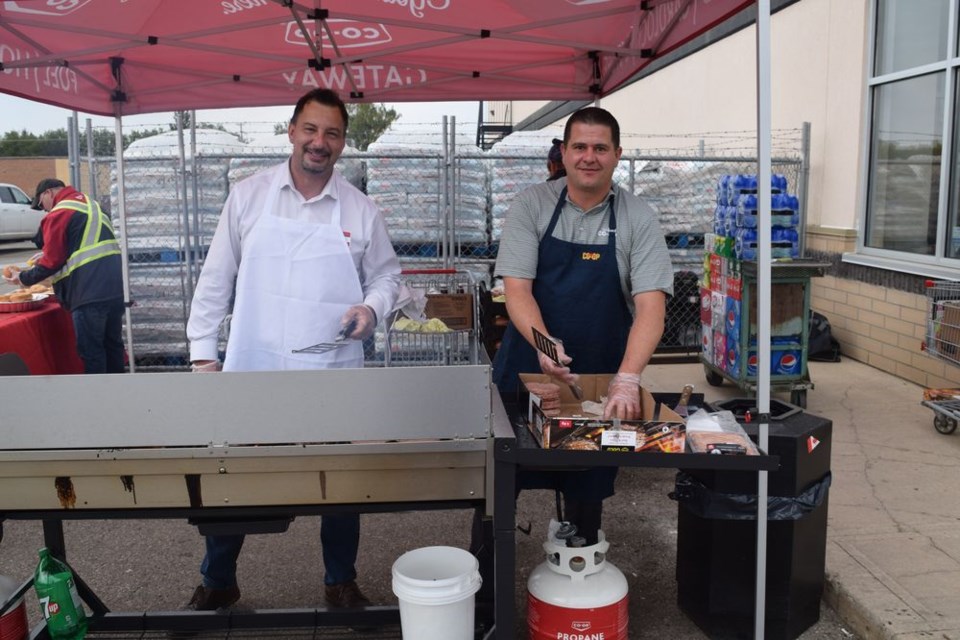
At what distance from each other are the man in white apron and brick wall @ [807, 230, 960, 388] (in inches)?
207

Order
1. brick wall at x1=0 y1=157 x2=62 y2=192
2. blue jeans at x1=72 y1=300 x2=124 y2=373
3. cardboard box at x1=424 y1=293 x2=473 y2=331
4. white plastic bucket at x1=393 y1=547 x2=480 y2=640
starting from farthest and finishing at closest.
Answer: brick wall at x1=0 y1=157 x2=62 y2=192 < blue jeans at x1=72 y1=300 x2=124 y2=373 < cardboard box at x1=424 y1=293 x2=473 y2=331 < white plastic bucket at x1=393 y1=547 x2=480 y2=640

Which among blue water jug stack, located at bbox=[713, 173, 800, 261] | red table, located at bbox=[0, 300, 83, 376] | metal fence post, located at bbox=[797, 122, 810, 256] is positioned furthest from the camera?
metal fence post, located at bbox=[797, 122, 810, 256]

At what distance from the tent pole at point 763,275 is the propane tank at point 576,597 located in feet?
1.92

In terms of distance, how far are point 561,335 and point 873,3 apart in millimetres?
6650

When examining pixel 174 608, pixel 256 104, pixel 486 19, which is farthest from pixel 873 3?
pixel 174 608

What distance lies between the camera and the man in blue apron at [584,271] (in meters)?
3.12

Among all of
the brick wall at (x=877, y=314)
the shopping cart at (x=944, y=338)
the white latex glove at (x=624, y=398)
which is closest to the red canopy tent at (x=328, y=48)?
the white latex glove at (x=624, y=398)

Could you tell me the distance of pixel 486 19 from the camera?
15.0 ft

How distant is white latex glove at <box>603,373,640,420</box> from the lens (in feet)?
8.88

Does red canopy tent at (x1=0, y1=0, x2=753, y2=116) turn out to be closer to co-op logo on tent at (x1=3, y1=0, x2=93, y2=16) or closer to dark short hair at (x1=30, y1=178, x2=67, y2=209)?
co-op logo on tent at (x1=3, y1=0, x2=93, y2=16)

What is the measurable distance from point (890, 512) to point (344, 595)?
119 inches

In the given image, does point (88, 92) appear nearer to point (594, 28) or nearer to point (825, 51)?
point (594, 28)

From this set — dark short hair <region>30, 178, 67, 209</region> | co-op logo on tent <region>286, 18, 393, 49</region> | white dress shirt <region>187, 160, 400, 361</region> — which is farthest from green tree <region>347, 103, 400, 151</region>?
white dress shirt <region>187, 160, 400, 361</region>

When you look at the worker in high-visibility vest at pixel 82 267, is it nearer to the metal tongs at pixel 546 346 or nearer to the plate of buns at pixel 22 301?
the plate of buns at pixel 22 301
